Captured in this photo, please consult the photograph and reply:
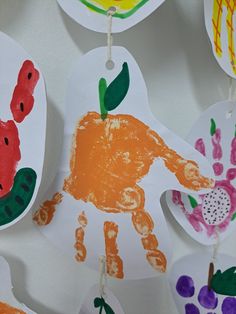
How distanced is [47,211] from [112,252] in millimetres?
78

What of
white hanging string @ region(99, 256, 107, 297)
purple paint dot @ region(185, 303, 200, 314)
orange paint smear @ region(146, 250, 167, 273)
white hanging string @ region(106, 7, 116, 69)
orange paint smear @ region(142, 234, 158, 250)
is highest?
white hanging string @ region(106, 7, 116, 69)

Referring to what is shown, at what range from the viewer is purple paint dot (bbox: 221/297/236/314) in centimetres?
58

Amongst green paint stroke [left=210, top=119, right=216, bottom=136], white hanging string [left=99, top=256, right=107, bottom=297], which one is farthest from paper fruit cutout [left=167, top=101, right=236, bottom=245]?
white hanging string [left=99, top=256, right=107, bottom=297]

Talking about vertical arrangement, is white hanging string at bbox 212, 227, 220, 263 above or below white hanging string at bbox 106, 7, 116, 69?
below

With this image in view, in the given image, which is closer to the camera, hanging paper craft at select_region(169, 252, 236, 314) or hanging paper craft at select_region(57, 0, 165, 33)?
hanging paper craft at select_region(57, 0, 165, 33)

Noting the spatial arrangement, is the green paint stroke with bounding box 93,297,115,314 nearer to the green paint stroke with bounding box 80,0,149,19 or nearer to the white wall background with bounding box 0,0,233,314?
the white wall background with bounding box 0,0,233,314

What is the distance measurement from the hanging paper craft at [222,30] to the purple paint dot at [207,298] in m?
0.25

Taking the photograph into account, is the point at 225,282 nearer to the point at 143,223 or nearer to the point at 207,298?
the point at 207,298

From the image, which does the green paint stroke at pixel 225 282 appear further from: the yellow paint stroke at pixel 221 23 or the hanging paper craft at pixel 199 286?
the yellow paint stroke at pixel 221 23

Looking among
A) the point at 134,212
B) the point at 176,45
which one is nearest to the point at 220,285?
the point at 134,212

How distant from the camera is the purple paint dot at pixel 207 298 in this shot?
0.58 meters

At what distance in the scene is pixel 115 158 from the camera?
490mm

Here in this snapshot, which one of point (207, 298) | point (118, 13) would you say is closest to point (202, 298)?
point (207, 298)

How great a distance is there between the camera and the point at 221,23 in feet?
1.69
